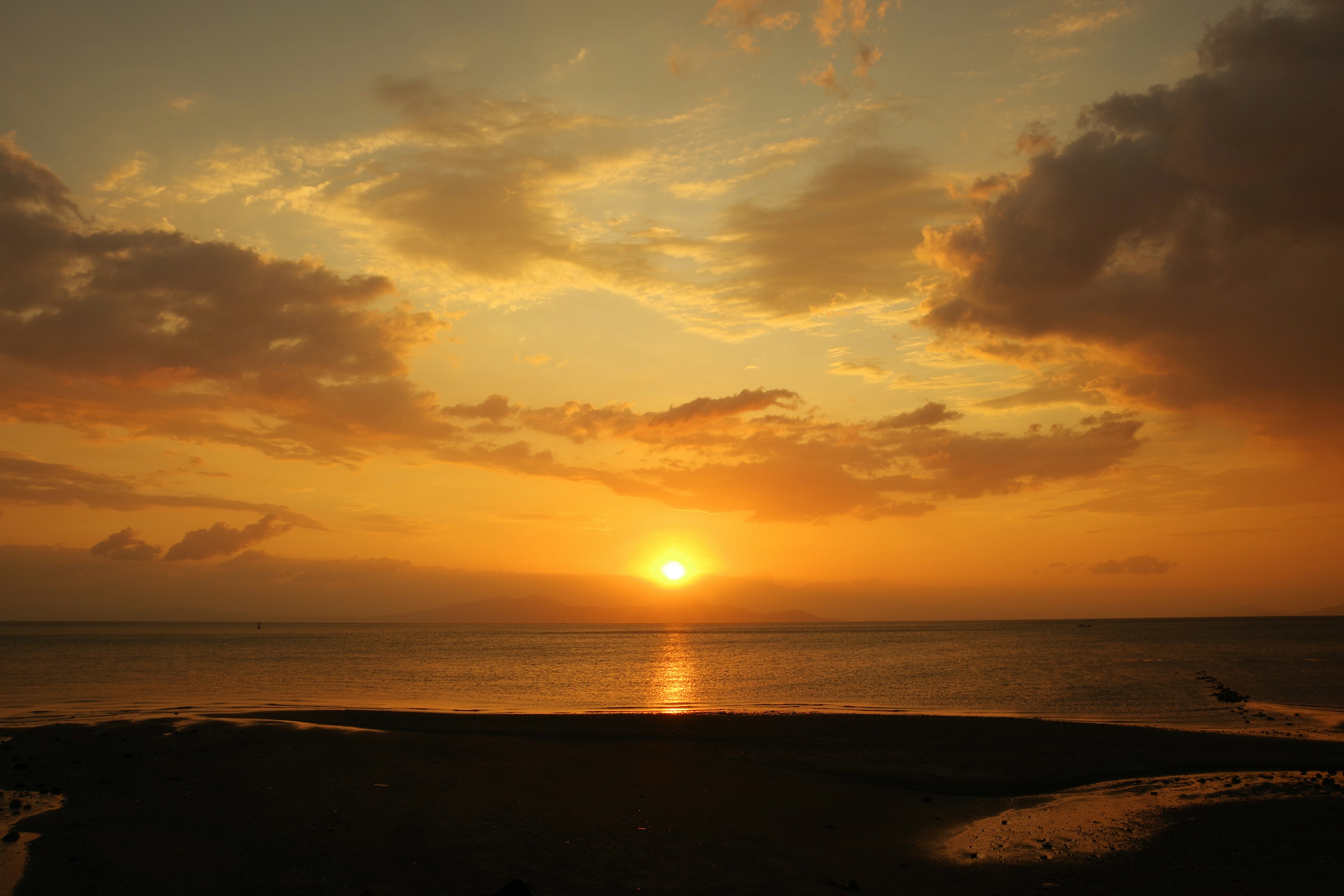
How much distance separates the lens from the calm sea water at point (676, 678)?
157 feet

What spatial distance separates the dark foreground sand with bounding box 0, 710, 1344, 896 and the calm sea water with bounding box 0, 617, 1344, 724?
49.7 ft

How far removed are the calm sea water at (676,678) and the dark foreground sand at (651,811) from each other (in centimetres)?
1515

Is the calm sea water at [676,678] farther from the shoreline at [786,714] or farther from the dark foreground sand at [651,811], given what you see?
the dark foreground sand at [651,811]

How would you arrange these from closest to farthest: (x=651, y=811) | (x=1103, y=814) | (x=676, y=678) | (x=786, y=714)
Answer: (x=651, y=811) → (x=1103, y=814) → (x=786, y=714) → (x=676, y=678)

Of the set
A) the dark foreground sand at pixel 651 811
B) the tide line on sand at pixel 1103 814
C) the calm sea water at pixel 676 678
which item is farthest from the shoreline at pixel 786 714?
the tide line on sand at pixel 1103 814

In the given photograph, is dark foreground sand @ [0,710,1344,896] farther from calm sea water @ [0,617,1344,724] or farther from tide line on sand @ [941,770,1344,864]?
calm sea water @ [0,617,1344,724]

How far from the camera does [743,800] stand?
22.4 metres

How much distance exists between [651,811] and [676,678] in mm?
57768

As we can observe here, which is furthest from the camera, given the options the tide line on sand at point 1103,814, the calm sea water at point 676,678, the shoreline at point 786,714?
the calm sea water at point 676,678

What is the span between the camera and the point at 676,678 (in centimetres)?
7719

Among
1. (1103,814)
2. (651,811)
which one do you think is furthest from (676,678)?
(1103,814)

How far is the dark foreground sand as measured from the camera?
15.6 meters

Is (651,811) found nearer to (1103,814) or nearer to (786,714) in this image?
(1103,814)

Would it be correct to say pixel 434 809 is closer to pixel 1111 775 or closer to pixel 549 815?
pixel 549 815
